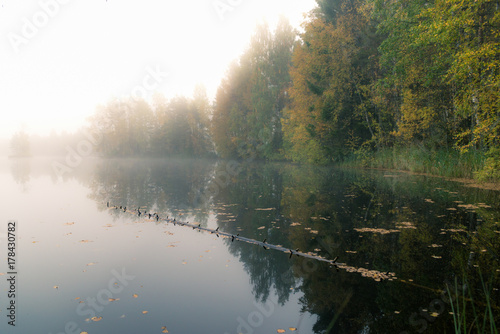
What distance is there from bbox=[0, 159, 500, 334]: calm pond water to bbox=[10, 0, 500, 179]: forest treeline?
257 inches

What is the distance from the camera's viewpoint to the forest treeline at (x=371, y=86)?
1307cm

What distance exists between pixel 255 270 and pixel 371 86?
25.1 meters

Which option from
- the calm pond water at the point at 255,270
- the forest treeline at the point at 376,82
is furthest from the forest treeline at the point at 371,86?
the calm pond water at the point at 255,270

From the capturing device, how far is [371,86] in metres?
26.1

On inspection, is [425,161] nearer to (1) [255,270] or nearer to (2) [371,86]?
(2) [371,86]

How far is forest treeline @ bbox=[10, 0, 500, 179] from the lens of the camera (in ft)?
42.9

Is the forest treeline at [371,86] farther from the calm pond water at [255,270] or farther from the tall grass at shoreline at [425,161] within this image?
the calm pond water at [255,270]

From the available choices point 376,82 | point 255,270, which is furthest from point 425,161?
point 255,270

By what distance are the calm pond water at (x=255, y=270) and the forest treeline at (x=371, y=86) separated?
6.52m

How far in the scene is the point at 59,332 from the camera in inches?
139

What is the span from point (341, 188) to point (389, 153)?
1217 centimetres

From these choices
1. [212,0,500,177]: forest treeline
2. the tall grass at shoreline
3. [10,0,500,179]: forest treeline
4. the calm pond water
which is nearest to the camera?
the calm pond water

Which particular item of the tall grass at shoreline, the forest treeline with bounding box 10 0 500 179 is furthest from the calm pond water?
the tall grass at shoreline

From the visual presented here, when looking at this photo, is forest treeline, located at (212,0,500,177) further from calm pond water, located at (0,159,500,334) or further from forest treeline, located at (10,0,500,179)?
calm pond water, located at (0,159,500,334)
